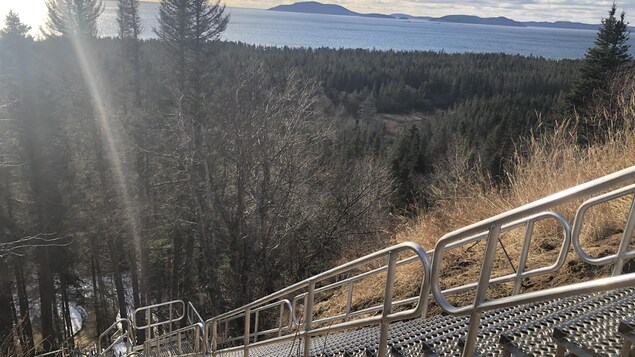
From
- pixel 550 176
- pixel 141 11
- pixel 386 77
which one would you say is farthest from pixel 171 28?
pixel 386 77

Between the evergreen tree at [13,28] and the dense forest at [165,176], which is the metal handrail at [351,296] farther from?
the evergreen tree at [13,28]

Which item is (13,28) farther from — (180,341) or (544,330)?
(544,330)

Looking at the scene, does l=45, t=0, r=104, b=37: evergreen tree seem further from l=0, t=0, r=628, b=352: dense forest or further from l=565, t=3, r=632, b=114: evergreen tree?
l=565, t=3, r=632, b=114: evergreen tree

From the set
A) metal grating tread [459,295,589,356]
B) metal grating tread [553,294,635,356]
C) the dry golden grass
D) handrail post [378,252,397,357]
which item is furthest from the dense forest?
handrail post [378,252,397,357]

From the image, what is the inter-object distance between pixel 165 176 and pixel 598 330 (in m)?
18.3

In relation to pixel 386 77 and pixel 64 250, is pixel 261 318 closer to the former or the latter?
pixel 64 250

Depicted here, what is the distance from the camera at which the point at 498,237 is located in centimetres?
187

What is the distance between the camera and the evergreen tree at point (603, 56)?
25.0m

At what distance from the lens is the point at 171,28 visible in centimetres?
2170

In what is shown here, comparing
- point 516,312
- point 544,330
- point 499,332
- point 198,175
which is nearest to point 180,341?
point 516,312

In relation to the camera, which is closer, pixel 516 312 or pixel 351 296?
pixel 516 312

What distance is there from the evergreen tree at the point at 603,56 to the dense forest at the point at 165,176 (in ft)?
35.9

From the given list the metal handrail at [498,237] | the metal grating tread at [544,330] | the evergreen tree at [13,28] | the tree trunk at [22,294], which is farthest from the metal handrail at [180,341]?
the evergreen tree at [13,28]

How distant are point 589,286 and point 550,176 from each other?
5883 millimetres
